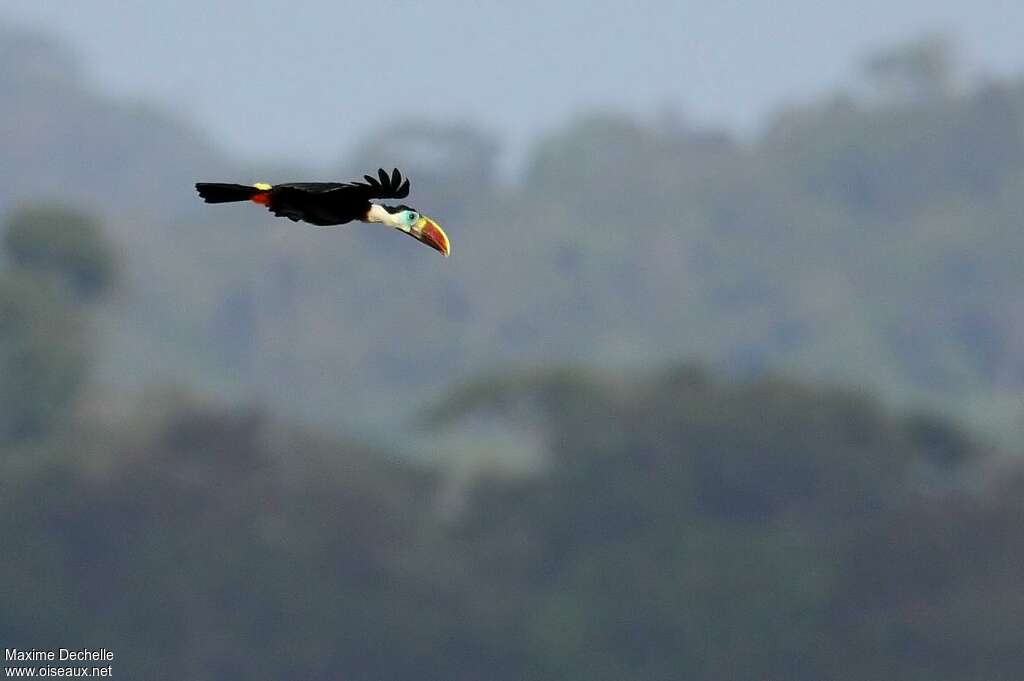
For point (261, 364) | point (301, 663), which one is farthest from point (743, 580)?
point (261, 364)

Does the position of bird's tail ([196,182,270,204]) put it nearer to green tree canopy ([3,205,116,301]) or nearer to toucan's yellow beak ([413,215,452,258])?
toucan's yellow beak ([413,215,452,258])

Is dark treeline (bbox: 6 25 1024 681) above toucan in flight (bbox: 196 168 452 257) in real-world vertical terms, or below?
above

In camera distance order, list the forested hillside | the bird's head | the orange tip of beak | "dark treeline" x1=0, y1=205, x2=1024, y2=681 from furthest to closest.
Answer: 1. the forested hillside
2. "dark treeline" x1=0, y1=205, x2=1024, y2=681
3. the bird's head
4. the orange tip of beak

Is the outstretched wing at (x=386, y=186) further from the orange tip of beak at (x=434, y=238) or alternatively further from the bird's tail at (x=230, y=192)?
the bird's tail at (x=230, y=192)

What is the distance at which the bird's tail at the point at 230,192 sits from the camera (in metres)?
9.78

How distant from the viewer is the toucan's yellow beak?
10.0 m

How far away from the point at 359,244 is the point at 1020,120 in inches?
2306

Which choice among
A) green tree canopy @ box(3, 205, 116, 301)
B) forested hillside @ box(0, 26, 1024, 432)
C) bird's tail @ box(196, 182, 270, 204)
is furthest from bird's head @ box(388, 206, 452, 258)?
forested hillside @ box(0, 26, 1024, 432)

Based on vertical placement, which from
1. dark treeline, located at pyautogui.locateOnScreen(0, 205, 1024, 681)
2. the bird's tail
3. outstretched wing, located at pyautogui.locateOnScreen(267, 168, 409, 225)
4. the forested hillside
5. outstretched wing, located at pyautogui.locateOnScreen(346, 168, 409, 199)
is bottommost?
outstretched wing, located at pyautogui.locateOnScreen(267, 168, 409, 225)

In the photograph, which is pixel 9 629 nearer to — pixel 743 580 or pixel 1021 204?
pixel 743 580

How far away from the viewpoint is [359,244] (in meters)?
162

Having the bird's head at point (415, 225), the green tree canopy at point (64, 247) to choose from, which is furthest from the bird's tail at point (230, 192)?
the green tree canopy at point (64, 247)

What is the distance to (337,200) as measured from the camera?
9.80m

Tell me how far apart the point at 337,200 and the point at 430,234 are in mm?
584
